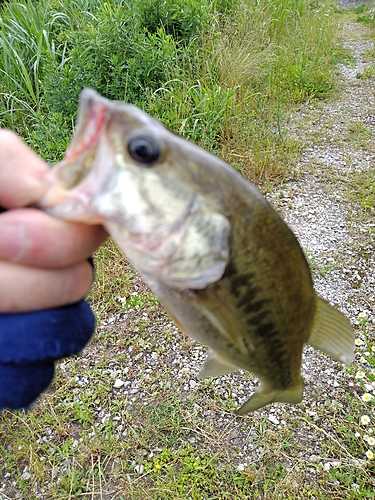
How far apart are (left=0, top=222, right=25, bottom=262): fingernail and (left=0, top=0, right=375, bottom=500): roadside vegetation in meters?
1.82

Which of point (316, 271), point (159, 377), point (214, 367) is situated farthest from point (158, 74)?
point (214, 367)

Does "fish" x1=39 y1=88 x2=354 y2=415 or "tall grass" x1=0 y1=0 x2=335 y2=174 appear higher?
"fish" x1=39 y1=88 x2=354 y2=415

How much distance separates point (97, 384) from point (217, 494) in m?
1.02

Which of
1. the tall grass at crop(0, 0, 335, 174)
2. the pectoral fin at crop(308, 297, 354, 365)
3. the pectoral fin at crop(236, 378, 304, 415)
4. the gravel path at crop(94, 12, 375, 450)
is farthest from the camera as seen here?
the tall grass at crop(0, 0, 335, 174)

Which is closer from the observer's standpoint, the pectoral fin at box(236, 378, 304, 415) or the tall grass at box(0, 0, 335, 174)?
the pectoral fin at box(236, 378, 304, 415)

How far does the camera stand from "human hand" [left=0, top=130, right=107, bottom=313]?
98 cm

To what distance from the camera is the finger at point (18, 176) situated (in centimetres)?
98

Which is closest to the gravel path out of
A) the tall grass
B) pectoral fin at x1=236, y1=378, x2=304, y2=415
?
the tall grass

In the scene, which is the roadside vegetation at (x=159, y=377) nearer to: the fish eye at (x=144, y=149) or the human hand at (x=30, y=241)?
the human hand at (x=30, y=241)

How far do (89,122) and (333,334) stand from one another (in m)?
1.08

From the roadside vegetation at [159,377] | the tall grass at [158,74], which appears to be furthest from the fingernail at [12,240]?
the tall grass at [158,74]

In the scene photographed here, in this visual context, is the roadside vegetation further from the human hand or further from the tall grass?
the human hand

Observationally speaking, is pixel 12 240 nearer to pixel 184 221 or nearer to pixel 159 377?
pixel 184 221

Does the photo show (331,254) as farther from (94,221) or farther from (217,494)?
(94,221)
